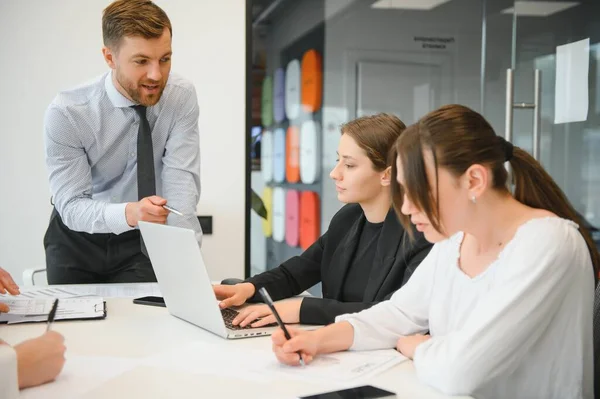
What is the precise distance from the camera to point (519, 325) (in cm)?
132

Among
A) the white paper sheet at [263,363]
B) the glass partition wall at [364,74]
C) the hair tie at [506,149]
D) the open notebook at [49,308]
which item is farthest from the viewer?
the glass partition wall at [364,74]

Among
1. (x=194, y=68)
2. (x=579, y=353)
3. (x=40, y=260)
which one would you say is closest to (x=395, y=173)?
(x=579, y=353)

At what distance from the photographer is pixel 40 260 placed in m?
3.65

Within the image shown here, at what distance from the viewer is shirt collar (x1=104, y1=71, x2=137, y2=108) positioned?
260 cm

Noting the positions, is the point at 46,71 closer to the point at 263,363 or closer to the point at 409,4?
the point at 409,4

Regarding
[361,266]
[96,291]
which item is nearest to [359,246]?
[361,266]

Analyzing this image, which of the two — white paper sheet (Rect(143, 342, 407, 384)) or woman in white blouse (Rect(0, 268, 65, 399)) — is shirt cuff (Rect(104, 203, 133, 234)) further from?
woman in white blouse (Rect(0, 268, 65, 399))

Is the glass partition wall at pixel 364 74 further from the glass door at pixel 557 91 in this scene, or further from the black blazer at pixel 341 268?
the black blazer at pixel 341 268

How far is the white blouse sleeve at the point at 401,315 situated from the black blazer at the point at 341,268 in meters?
0.16

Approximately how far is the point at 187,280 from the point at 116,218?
716mm

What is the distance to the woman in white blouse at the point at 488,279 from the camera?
1.32 m

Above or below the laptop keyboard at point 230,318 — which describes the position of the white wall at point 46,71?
above

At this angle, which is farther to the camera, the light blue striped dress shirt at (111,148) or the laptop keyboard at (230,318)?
the light blue striped dress shirt at (111,148)

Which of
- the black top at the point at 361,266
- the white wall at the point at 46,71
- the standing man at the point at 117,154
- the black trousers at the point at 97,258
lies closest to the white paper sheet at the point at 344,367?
the black top at the point at 361,266
